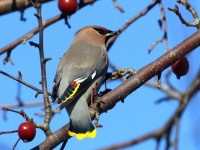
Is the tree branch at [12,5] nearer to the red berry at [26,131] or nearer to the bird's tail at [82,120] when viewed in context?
the bird's tail at [82,120]

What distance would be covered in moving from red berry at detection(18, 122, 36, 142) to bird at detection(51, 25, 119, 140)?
0.18 meters

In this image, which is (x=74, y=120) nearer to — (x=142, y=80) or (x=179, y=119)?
(x=142, y=80)

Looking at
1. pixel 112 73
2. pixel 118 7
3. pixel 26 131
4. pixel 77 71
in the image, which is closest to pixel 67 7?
pixel 118 7

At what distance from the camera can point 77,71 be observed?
343 centimetres

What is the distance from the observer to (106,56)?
146 inches

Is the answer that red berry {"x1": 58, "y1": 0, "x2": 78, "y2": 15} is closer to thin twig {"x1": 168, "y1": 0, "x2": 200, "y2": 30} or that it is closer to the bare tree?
the bare tree

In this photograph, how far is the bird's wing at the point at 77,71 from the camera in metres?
3.18

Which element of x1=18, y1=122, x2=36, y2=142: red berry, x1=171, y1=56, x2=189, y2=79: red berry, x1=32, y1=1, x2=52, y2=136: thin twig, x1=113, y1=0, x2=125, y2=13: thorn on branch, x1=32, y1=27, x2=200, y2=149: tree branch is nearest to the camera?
x1=32, y1=1, x2=52, y2=136: thin twig

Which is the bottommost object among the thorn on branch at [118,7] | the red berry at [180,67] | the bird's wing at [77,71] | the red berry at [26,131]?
the red berry at [180,67]

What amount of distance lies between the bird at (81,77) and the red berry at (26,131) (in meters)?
0.18

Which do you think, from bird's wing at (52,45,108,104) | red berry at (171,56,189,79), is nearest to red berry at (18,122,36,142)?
bird's wing at (52,45,108,104)

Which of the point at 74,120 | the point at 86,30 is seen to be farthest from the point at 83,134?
the point at 86,30

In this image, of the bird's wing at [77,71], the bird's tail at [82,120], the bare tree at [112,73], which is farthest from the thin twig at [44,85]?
the bird's wing at [77,71]

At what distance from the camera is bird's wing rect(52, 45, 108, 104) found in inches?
125
